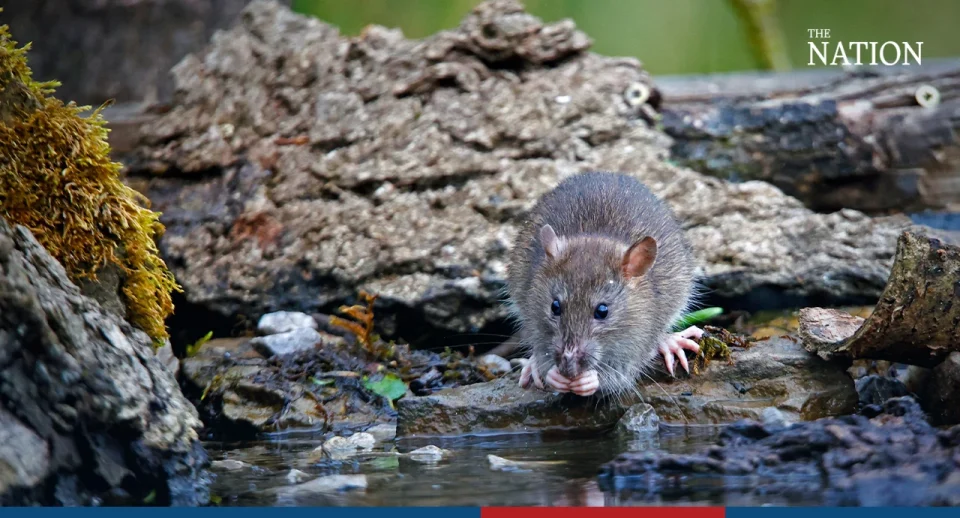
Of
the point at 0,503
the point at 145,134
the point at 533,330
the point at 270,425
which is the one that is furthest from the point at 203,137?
the point at 0,503

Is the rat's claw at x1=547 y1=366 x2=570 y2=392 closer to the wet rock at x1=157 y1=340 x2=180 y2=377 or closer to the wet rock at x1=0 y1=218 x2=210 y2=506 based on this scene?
the wet rock at x1=0 y1=218 x2=210 y2=506

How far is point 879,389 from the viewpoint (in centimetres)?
516

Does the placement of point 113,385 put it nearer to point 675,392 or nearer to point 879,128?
point 675,392

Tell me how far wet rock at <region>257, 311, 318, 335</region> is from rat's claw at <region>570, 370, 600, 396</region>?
2.31 metres

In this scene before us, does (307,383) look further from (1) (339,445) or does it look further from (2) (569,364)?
(2) (569,364)

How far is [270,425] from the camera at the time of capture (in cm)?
558

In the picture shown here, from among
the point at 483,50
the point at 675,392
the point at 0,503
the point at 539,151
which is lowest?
the point at 0,503

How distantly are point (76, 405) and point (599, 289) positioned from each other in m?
2.62

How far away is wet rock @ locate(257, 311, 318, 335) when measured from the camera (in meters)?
6.52

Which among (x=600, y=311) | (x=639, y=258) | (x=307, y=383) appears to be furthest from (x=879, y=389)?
(x=307, y=383)

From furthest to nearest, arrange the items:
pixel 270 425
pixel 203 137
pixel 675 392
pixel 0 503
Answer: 1. pixel 203 137
2. pixel 270 425
3. pixel 675 392
4. pixel 0 503

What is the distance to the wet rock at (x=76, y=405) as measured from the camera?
3.51m

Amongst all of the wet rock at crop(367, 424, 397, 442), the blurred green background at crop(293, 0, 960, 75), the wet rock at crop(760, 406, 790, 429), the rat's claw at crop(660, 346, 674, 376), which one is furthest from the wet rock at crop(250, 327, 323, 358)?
the blurred green background at crop(293, 0, 960, 75)

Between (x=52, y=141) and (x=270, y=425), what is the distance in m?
1.99
